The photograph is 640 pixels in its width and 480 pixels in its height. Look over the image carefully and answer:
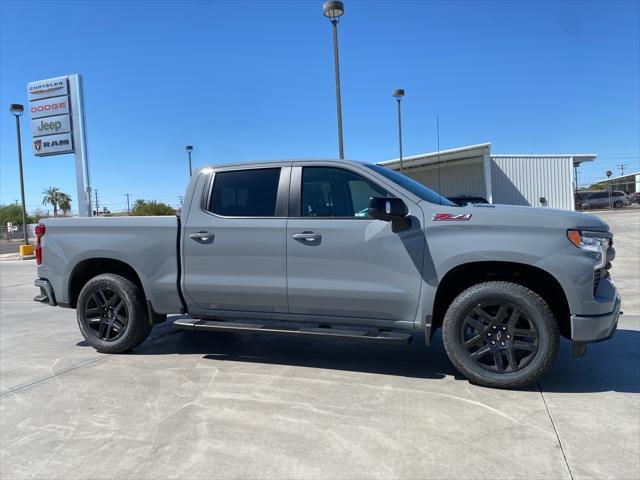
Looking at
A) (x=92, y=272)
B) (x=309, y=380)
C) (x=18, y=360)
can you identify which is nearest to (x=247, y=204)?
(x=309, y=380)

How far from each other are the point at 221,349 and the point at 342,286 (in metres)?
1.95

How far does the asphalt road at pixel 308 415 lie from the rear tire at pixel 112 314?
0.65 feet

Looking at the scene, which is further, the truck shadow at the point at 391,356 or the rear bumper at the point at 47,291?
the rear bumper at the point at 47,291

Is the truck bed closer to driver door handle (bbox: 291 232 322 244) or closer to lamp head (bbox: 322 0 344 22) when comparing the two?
driver door handle (bbox: 291 232 322 244)

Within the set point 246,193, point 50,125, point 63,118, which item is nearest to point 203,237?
point 246,193

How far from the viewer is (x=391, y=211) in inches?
157

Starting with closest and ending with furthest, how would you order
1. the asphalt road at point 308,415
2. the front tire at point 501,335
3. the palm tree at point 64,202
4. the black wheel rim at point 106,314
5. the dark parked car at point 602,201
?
the asphalt road at point 308,415, the front tire at point 501,335, the black wheel rim at point 106,314, the dark parked car at point 602,201, the palm tree at point 64,202

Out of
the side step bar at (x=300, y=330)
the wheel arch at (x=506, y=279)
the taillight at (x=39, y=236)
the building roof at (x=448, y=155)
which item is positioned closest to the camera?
the wheel arch at (x=506, y=279)

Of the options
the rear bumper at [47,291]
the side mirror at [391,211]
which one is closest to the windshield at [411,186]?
the side mirror at [391,211]

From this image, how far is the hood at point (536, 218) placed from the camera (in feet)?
12.6

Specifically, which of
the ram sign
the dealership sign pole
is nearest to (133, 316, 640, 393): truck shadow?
the dealership sign pole

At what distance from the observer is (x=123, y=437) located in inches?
133

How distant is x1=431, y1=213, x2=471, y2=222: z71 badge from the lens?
4.09 m

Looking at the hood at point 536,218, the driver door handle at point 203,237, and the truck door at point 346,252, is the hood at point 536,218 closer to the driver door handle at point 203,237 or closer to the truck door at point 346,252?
the truck door at point 346,252
